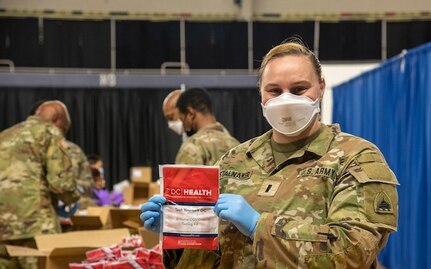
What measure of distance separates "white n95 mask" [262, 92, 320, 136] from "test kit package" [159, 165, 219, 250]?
194 millimetres

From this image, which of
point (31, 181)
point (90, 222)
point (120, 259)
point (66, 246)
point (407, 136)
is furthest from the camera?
point (407, 136)

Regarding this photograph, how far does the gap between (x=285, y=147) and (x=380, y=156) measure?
0.81 ft

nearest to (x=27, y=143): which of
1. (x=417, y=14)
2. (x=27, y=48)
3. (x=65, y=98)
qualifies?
(x=65, y=98)

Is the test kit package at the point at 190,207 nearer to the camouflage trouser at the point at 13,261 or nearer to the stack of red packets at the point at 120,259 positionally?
the stack of red packets at the point at 120,259

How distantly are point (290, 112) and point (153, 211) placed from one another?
0.41 metres

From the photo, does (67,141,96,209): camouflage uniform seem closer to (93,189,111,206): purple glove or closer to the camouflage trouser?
(93,189,111,206): purple glove

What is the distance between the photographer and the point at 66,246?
268cm

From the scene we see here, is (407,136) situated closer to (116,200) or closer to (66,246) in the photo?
(116,200)

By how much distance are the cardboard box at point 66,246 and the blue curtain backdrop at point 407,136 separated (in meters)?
2.12

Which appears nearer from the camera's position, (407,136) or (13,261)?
(13,261)

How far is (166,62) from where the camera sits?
985cm

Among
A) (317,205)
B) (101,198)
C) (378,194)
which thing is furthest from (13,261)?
(378,194)

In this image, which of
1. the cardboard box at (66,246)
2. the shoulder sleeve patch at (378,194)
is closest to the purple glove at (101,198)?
the cardboard box at (66,246)

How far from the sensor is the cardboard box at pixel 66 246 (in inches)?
104
